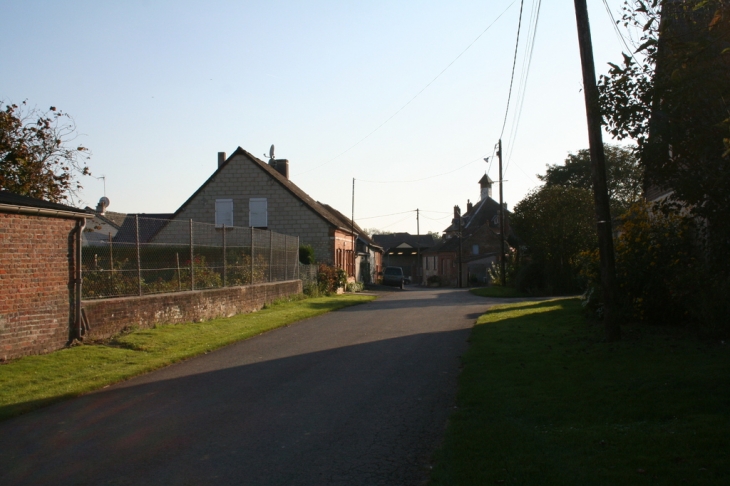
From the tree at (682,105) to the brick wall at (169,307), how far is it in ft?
32.1

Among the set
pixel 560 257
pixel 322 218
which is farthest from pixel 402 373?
pixel 322 218

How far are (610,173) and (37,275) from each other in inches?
2050

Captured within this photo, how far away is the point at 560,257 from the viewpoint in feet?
105

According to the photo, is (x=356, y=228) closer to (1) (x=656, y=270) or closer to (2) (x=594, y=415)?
(1) (x=656, y=270)

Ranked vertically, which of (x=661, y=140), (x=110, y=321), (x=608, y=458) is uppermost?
(x=661, y=140)

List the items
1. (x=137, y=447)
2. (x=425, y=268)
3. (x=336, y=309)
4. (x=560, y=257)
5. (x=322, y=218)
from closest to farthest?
(x=137, y=447), (x=336, y=309), (x=560, y=257), (x=322, y=218), (x=425, y=268)

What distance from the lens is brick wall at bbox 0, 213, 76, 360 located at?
10.9 m

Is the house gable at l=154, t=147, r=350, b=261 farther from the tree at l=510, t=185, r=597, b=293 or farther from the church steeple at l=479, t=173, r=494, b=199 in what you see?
the church steeple at l=479, t=173, r=494, b=199

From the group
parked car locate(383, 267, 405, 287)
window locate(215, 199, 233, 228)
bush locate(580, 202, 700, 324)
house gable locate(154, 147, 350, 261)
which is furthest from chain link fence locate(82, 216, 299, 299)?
parked car locate(383, 267, 405, 287)

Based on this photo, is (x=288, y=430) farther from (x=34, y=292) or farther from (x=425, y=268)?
(x=425, y=268)

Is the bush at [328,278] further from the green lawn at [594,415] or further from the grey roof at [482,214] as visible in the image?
the grey roof at [482,214]

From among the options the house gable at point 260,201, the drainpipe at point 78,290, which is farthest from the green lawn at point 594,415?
the house gable at point 260,201

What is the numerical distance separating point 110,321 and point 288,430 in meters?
7.94

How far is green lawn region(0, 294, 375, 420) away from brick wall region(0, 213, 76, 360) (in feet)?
1.26
